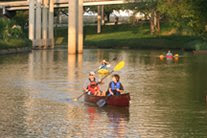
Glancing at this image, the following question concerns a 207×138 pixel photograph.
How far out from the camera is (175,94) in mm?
40406

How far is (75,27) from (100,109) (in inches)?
2173

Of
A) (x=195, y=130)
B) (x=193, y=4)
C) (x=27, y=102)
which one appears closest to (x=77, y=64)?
(x=193, y=4)

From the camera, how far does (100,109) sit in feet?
109

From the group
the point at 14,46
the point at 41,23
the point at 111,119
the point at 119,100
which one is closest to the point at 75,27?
the point at 14,46

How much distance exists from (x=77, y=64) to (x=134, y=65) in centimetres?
575

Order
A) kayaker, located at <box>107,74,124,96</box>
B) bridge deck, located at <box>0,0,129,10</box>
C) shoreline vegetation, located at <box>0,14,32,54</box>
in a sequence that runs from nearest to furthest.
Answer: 1. kayaker, located at <box>107,74,124,96</box>
2. shoreline vegetation, located at <box>0,14,32,54</box>
3. bridge deck, located at <box>0,0,129,10</box>

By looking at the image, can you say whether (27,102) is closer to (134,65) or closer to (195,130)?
(195,130)

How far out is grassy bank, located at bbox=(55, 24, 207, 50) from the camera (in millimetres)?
107375

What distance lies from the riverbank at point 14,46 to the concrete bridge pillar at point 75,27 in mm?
7337

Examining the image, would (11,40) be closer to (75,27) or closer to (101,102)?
(75,27)

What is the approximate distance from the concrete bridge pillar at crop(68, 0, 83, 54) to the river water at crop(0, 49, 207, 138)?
29052mm

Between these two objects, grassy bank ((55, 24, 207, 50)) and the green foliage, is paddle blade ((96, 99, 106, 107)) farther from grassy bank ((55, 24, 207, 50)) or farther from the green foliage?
grassy bank ((55, 24, 207, 50))

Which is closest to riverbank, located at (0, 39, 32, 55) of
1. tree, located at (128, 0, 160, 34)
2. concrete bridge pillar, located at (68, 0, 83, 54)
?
concrete bridge pillar, located at (68, 0, 83, 54)

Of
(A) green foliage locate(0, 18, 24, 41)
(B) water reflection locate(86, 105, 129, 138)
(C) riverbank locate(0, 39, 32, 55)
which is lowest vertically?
(B) water reflection locate(86, 105, 129, 138)
